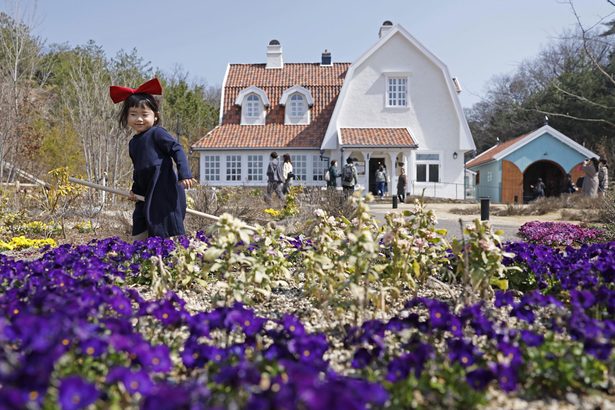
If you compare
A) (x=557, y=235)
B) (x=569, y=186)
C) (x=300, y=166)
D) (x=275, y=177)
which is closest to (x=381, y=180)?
(x=300, y=166)

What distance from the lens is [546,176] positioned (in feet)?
91.1

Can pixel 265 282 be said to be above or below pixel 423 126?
below

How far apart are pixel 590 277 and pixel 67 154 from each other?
17.5 metres

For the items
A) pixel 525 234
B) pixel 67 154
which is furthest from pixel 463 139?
pixel 67 154

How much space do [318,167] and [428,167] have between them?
509 centimetres

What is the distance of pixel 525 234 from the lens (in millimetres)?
8164

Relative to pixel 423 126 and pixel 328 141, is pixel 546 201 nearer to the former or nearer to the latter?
pixel 423 126

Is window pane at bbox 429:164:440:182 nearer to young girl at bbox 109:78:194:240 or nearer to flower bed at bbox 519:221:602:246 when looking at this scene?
flower bed at bbox 519:221:602:246

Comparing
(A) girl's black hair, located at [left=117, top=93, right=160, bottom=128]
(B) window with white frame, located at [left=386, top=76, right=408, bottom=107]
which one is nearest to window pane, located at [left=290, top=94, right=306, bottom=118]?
(B) window with white frame, located at [left=386, top=76, right=408, bottom=107]

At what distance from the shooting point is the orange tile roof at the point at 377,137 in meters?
21.1

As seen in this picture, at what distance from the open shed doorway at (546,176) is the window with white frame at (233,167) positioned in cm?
1573

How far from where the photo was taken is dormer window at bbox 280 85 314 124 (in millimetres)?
23250

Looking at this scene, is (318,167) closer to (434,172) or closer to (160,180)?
(434,172)

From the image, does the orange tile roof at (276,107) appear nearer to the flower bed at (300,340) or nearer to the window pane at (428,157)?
the window pane at (428,157)
